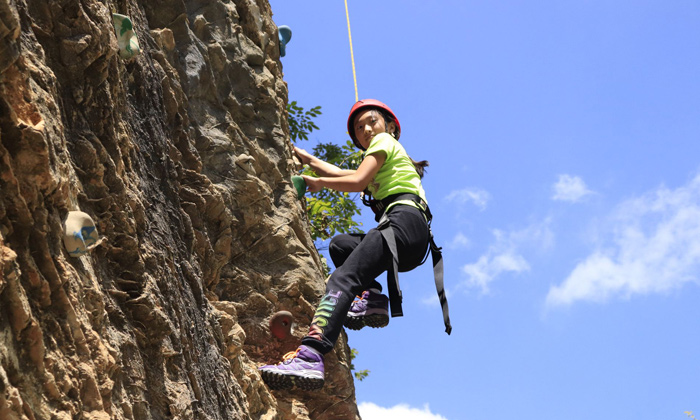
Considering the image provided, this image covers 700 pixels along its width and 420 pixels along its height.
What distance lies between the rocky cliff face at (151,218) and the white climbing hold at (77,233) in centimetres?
4

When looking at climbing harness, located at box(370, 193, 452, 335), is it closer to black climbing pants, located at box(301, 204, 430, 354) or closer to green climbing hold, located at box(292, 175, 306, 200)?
black climbing pants, located at box(301, 204, 430, 354)

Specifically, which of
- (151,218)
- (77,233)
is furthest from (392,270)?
(77,233)

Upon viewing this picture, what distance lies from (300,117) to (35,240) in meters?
6.58

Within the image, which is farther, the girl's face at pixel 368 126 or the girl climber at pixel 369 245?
the girl's face at pixel 368 126

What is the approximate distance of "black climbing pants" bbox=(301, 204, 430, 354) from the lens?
5.12 metres

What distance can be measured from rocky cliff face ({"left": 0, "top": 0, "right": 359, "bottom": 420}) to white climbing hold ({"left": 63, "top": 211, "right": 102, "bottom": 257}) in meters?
0.04

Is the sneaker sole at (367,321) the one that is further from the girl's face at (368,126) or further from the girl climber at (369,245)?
the girl's face at (368,126)

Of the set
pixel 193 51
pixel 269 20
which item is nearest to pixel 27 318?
pixel 193 51

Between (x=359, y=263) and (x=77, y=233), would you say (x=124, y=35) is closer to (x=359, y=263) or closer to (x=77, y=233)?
(x=77, y=233)

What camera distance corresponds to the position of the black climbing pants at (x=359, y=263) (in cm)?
512

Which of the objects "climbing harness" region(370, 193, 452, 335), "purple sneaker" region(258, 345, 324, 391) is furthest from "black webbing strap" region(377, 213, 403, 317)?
"purple sneaker" region(258, 345, 324, 391)

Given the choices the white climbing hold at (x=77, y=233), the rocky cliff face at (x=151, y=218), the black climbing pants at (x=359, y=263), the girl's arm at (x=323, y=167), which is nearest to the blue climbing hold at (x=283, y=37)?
the rocky cliff face at (x=151, y=218)

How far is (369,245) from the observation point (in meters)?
5.37

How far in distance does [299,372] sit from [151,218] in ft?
4.79
